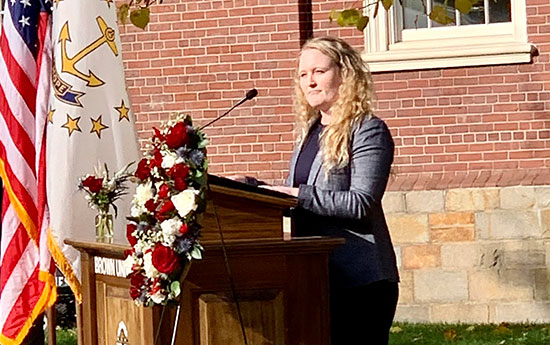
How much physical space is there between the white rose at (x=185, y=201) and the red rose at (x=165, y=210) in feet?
0.09

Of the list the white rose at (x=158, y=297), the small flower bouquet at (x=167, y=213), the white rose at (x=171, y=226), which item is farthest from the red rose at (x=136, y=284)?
the white rose at (x=171, y=226)

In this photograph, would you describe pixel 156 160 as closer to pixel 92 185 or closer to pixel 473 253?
pixel 92 185

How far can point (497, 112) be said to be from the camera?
11.4 m

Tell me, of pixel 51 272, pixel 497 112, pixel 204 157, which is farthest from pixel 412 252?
pixel 204 157

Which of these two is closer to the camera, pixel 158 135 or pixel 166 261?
pixel 166 261

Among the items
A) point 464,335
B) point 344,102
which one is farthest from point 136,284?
point 464,335

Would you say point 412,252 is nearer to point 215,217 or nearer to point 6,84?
point 6,84

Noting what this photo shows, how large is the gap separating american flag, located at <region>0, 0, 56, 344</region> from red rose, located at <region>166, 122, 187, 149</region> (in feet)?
9.94

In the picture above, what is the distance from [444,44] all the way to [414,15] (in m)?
0.43

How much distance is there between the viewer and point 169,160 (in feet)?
17.4

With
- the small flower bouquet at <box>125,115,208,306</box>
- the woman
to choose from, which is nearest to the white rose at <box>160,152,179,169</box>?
the small flower bouquet at <box>125,115,208,306</box>

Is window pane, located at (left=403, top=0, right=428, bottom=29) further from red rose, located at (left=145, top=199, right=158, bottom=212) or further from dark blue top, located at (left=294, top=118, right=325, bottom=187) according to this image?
red rose, located at (left=145, top=199, right=158, bottom=212)

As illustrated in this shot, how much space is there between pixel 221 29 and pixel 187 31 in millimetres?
317

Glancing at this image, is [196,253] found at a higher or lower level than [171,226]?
lower
